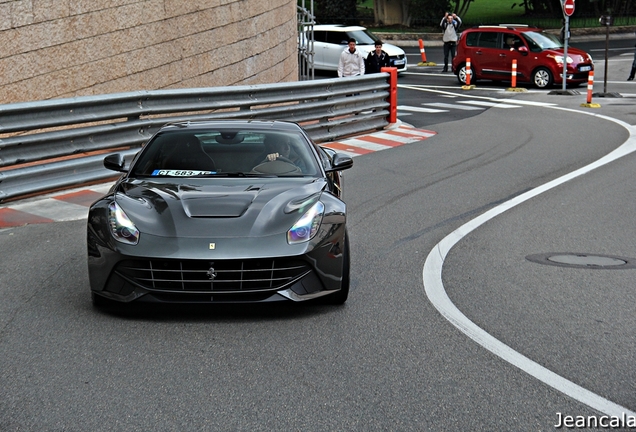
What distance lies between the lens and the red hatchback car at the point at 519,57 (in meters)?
29.0

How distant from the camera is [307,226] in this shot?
20.5 feet

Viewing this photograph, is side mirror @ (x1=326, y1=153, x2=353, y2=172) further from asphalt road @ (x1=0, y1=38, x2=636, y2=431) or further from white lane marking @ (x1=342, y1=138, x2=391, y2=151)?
white lane marking @ (x1=342, y1=138, x2=391, y2=151)

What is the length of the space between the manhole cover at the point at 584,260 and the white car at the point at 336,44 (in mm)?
25623

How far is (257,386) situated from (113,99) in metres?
8.46

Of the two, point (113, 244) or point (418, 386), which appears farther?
point (113, 244)

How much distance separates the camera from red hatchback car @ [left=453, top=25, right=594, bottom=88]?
29.0 m

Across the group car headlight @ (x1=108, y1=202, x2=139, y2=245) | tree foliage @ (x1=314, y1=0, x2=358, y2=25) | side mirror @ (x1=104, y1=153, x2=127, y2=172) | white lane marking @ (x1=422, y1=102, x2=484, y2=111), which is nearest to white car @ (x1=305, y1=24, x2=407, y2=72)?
white lane marking @ (x1=422, y1=102, x2=484, y2=111)

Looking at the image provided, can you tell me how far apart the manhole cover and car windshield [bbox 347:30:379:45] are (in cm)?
2607

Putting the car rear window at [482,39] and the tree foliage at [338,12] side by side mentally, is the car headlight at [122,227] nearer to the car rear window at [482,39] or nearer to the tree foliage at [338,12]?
the car rear window at [482,39]

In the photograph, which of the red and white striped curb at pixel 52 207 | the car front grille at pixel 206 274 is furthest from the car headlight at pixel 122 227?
the red and white striped curb at pixel 52 207

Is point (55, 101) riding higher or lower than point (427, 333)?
higher

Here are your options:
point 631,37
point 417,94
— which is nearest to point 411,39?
point 631,37

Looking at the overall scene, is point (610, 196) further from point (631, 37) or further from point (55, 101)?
point (631, 37)

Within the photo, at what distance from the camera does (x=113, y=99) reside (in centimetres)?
1262
